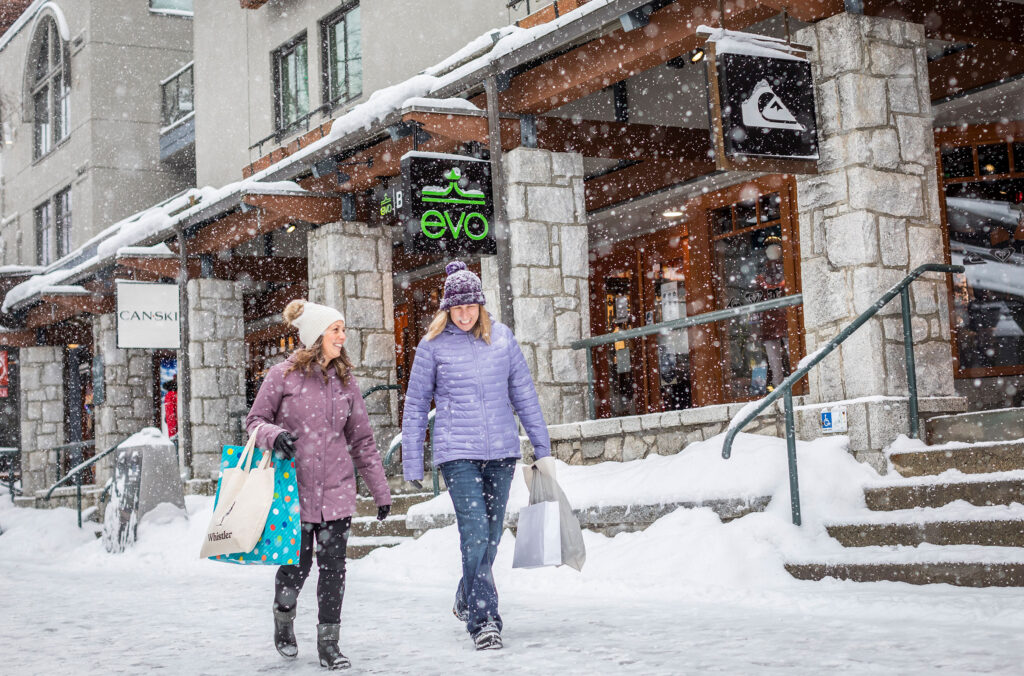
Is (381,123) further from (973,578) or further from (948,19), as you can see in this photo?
(973,578)

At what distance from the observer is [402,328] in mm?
19328

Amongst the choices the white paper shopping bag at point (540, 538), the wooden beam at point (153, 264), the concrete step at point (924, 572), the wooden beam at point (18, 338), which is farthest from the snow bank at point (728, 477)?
the wooden beam at point (18, 338)

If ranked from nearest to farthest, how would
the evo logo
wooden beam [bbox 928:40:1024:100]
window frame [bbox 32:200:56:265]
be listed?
1. wooden beam [bbox 928:40:1024:100]
2. the evo logo
3. window frame [bbox 32:200:56:265]

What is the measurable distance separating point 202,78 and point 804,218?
13.1 metres

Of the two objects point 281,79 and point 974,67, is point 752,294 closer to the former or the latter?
point 974,67

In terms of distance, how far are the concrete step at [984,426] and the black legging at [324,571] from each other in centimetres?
432

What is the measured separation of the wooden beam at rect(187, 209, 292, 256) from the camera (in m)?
15.1

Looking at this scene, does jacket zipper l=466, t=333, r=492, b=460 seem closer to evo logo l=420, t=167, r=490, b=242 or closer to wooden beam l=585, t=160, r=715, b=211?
evo logo l=420, t=167, r=490, b=242

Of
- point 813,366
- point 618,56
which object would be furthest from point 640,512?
point 618,56

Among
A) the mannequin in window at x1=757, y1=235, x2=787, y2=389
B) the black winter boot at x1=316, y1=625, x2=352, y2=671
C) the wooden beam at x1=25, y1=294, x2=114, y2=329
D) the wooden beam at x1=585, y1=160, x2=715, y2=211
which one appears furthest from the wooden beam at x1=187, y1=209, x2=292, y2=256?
the black winter boot at x1=316, y1=625, x2=352, y2=671

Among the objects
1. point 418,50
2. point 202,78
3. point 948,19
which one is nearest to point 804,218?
point 948,19

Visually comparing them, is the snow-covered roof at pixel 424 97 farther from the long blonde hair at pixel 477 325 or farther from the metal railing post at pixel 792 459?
the long blonde hair at pixel 477 325

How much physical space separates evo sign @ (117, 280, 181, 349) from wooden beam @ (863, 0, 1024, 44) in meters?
11.8

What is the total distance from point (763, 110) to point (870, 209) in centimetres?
103
